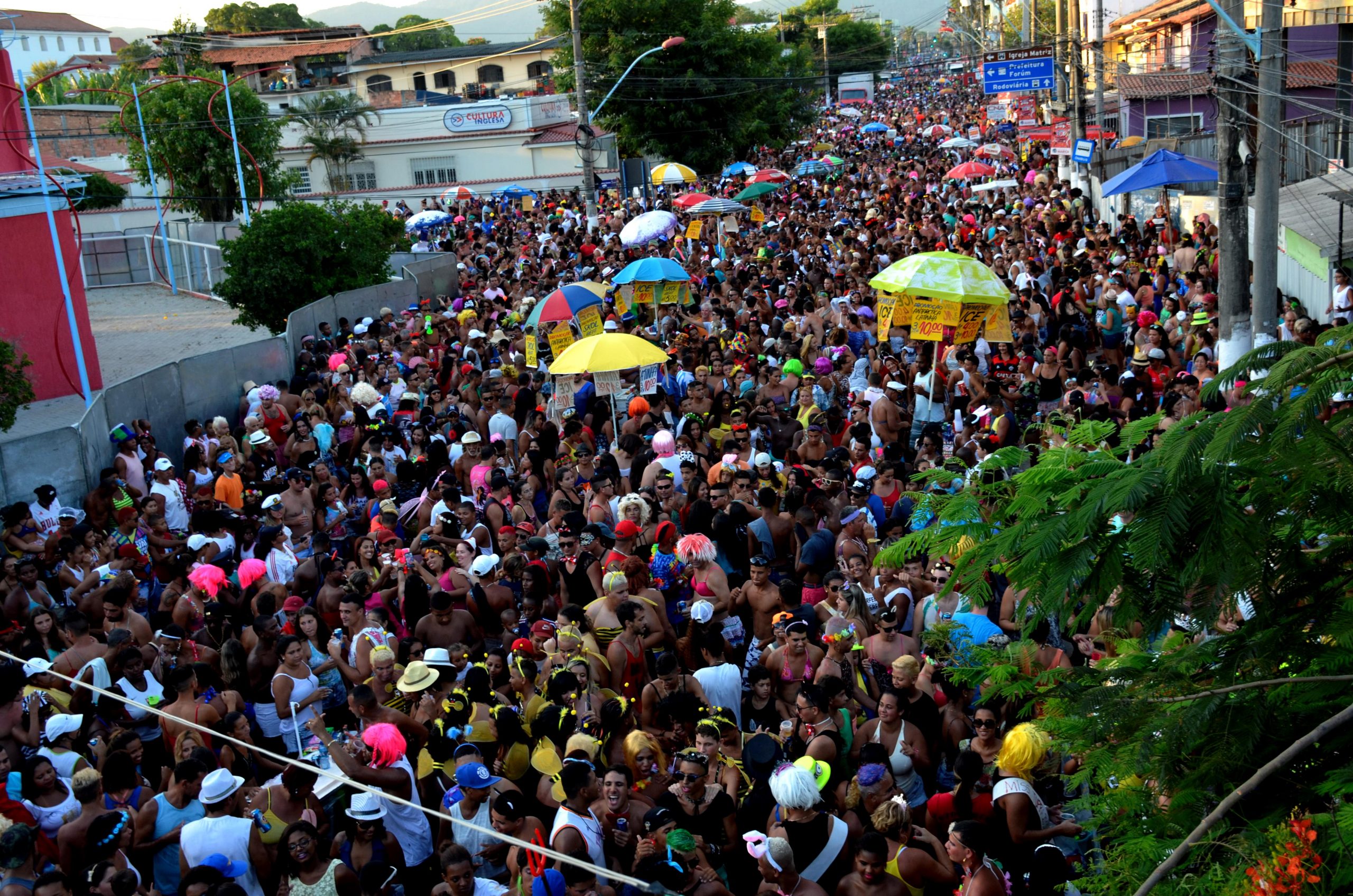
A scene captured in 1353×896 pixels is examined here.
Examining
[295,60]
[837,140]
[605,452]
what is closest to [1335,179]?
[605,452]

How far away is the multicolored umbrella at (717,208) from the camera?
76.3 feet

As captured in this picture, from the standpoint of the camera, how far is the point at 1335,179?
18188 mm

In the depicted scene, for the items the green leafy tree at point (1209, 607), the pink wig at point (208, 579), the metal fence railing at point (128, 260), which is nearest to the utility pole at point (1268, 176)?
the green leafy tree at point (1209, 607)

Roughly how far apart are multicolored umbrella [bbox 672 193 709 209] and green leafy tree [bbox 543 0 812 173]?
14601 mm

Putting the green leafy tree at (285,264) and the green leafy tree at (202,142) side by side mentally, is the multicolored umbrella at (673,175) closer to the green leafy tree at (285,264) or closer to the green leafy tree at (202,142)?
the green leafy tree at (285,264)

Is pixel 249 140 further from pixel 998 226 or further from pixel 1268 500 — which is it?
pixel 1268 500

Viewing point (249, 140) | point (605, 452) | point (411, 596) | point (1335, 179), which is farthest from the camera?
point (249, 140)

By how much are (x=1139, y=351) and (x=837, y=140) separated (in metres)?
48.3

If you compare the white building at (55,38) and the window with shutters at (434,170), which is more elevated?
the white building at (55,38)

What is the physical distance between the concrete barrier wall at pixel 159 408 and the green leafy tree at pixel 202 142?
691 inches

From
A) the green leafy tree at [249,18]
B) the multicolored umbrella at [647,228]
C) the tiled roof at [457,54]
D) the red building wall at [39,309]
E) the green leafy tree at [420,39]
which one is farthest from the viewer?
the green leafy tree at [420,39]

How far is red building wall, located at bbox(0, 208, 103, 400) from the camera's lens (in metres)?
17.5

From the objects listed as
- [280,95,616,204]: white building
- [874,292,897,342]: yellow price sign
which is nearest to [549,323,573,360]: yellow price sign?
[874,292,897,342]: yellow price sign

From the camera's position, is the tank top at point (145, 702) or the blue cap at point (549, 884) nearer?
the blue cap at point (549, 884)
